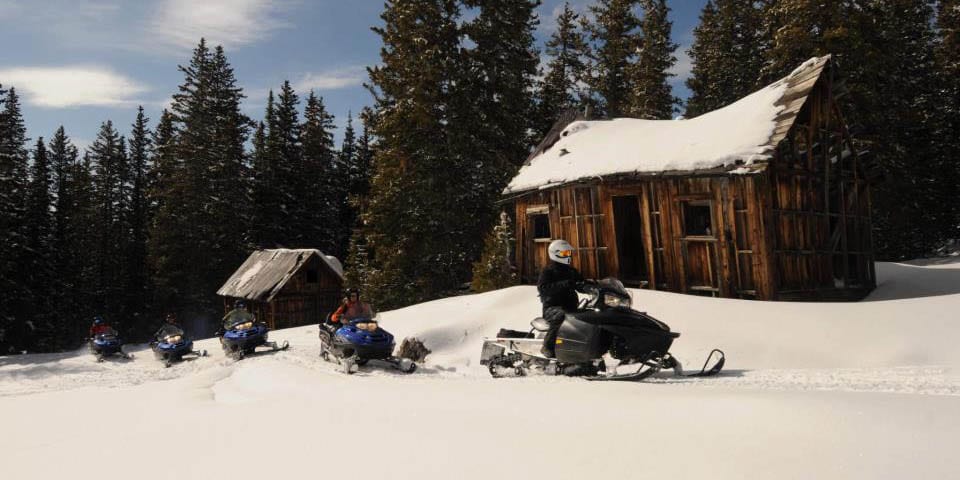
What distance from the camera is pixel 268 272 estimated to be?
102 ft

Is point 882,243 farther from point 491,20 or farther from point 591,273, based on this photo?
point 491,20

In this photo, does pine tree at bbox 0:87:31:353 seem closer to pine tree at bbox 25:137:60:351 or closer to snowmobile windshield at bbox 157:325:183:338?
pine tree at bbox 25:137:60:351

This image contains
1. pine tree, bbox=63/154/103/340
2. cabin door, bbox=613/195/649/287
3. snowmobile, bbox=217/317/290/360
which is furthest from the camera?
pine tree, bbox=63/154/103/340

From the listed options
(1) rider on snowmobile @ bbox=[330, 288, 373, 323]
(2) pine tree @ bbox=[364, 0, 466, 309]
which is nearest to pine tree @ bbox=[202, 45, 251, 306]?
(2) pine tree @ bbox=[364, 0, 466, 309]

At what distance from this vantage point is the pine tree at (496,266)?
2019cm

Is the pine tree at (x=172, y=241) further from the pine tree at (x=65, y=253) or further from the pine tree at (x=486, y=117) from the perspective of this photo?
the pine tree at (x=486, y=117)

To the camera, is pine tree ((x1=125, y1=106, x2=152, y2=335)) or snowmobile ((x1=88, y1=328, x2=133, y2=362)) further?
pine tree ((x1=125, y1=106, x2=152, y2=335))

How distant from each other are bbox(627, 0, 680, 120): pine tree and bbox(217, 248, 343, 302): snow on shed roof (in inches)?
908

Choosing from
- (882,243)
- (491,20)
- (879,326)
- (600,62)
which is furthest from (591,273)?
(600,62)

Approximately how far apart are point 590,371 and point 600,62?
39.5m

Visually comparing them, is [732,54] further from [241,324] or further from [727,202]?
[241,324]

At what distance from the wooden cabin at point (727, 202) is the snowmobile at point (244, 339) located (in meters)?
9.14

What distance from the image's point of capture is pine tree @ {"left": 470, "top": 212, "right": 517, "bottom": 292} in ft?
66.2

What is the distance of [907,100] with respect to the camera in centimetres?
3005
